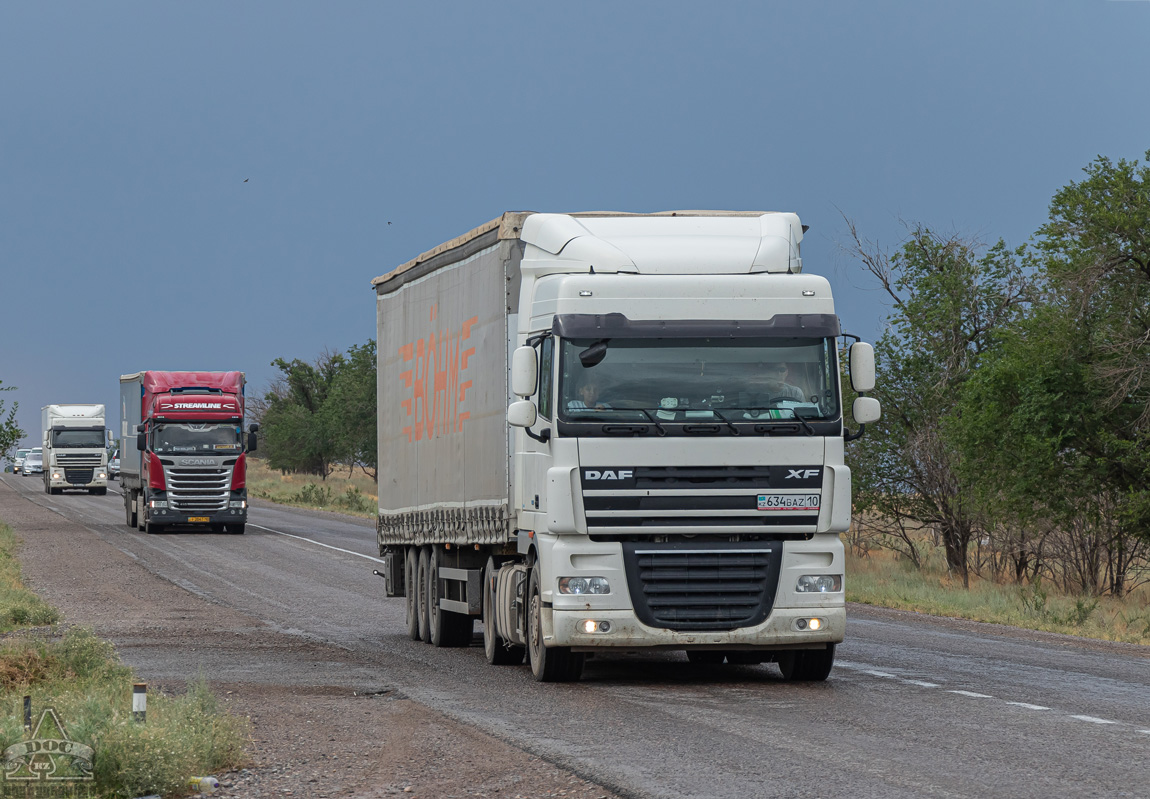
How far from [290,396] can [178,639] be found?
7753cm

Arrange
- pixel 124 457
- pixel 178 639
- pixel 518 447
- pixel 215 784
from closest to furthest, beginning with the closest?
pixel 215 784
pixel 518 447
pixel 178 639
pixel 124 457

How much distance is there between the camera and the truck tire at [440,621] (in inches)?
665

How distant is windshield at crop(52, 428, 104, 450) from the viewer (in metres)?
63.9

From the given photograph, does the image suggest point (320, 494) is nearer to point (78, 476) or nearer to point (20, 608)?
point (78, 476)

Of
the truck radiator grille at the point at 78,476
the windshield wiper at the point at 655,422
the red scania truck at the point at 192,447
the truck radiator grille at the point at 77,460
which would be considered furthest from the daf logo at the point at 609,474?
the truck radiator grille at the point at 78,476

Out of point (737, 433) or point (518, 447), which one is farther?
point (518, 447)

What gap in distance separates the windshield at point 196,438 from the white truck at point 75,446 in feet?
84.1

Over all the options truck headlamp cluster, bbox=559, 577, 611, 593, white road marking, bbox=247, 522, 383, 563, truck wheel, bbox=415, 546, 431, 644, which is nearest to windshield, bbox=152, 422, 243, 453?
white road marking, bbox=247, 522, 383, 563

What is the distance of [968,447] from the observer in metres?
26.6

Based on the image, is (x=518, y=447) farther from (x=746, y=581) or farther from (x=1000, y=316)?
(x=1000, y=316)

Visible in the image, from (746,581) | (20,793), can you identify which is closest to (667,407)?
(746,581)

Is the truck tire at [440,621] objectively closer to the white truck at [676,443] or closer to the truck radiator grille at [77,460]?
the white truck at [676,443]

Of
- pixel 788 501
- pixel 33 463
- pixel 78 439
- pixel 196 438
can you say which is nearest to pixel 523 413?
pixel 788 501

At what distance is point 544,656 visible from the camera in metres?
13.0
